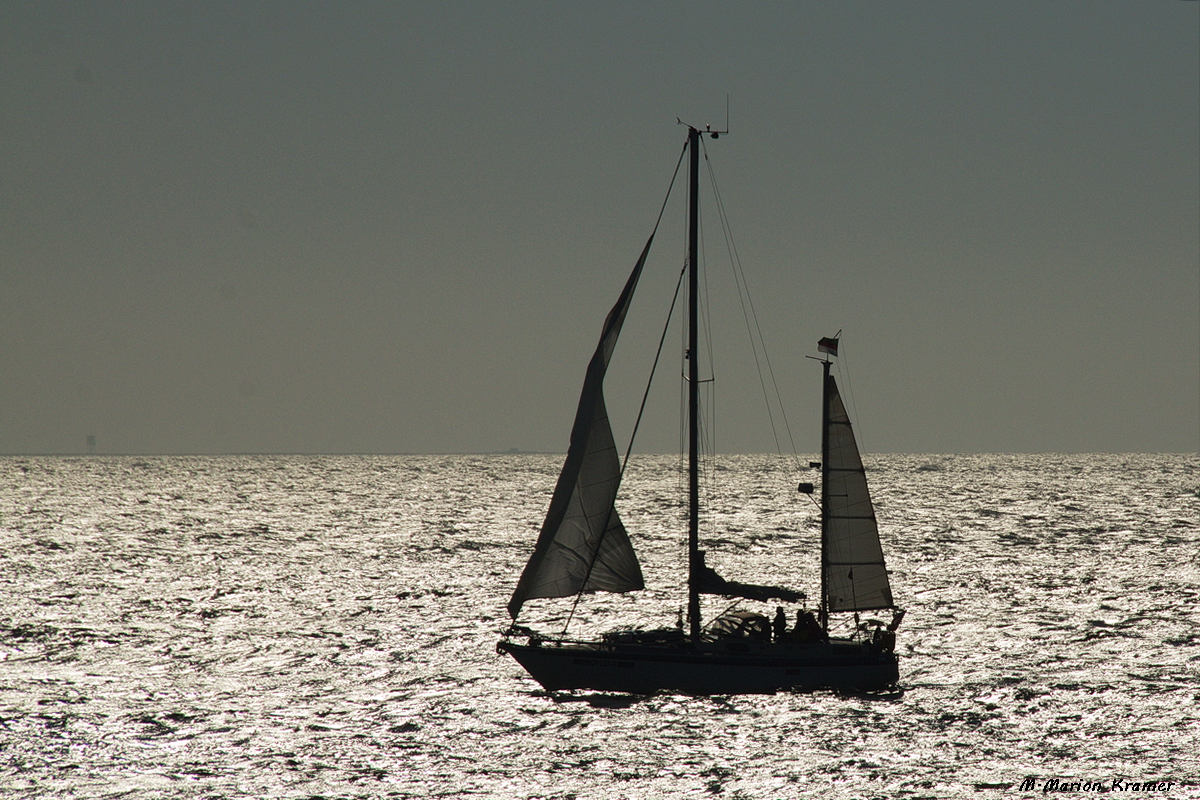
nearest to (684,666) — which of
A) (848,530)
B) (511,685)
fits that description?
(848,530)

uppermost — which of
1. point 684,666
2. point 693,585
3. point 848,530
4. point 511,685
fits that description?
point 848,530

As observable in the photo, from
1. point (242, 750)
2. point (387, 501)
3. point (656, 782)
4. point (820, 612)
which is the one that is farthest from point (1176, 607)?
point (387, 501)

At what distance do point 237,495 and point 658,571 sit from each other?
329ft

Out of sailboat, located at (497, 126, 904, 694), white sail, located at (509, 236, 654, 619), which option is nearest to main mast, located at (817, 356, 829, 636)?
sailboat, located at (497, 126, 904, 694)

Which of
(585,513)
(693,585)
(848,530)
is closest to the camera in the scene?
(585,513)

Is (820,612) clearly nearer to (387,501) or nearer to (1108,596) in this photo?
(1108,596)

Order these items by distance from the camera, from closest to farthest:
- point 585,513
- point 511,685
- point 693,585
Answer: point 585,513, point 693,585, point 511,685

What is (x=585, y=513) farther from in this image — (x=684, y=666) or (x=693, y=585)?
(x=684, y=666)

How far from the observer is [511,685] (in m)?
38.1

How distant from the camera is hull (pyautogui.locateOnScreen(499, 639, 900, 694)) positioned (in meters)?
33.9

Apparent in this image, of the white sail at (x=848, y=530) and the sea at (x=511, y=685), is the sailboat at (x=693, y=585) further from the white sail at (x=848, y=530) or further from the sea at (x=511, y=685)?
the sea at (x=511, y=685)

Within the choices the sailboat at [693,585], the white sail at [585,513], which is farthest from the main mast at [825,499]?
the white sail at [585,513]

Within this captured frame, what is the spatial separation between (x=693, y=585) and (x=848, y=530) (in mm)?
5561

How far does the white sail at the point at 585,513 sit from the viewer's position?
103 feet
